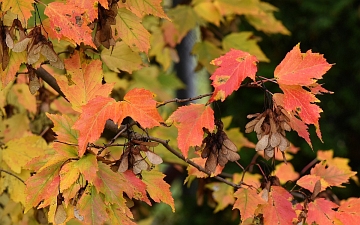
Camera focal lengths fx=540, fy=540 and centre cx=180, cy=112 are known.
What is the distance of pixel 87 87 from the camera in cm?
112

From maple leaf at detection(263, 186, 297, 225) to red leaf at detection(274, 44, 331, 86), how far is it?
0.28 meters

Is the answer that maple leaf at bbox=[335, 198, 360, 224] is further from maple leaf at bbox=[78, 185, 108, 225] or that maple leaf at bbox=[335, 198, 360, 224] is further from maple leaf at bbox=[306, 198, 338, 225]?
maple leaf at bbox=[78, 185, 108, 225]

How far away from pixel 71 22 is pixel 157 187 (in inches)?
15.1

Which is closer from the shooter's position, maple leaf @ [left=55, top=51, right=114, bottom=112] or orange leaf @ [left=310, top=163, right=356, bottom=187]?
maple leaf @ [left=55, top=51, right=114, bottom=112]

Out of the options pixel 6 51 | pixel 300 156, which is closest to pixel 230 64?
pixel 6 51

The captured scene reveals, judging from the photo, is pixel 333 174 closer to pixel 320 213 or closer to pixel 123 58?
pixel 320 213

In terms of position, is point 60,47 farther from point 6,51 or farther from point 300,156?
point 300,156

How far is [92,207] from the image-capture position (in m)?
1.01

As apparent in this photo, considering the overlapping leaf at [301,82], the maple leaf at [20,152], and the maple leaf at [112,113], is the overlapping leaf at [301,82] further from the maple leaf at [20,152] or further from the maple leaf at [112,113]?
the maple leaf at [20,152]

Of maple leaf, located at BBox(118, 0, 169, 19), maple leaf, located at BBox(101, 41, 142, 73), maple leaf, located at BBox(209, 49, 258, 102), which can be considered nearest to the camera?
maple leaf, located at BBox(209, 49, 258, 102)

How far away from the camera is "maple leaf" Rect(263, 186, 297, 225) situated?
1140mm

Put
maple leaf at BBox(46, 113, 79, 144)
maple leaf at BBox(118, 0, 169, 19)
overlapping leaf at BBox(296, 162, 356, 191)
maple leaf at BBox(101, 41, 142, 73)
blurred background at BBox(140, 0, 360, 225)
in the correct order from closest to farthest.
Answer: maple leaf at BBox(46, 113, 79, 144) → maple leaf at BBox(118, 0, 169, 19) → overlapping leaf at BBox(296, 162, 356, 191) → maple leaf at BBox(101, 41, 142, 73) → blurred background at BBox(140, 0, 360, 225)

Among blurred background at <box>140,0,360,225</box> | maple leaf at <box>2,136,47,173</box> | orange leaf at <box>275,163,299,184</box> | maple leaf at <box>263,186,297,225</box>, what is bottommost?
blurred background at <box>140,0,360,225</box>

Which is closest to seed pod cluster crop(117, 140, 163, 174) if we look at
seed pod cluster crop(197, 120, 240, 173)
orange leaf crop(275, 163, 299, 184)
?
seed pod cluster crop(197, 120, 240, 173)
